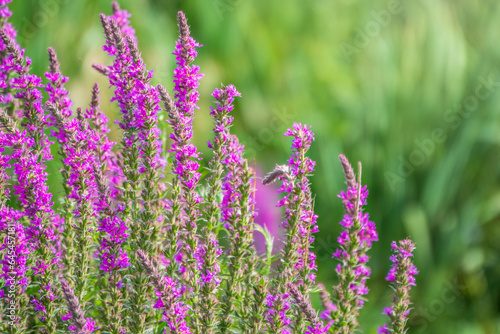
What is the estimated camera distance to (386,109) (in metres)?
7.15

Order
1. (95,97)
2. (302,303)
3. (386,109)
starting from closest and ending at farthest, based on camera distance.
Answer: (302,303), (95,97), (386,109)

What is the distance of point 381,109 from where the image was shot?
709 cm

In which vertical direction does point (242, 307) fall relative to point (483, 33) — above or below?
below

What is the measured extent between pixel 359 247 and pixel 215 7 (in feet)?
22.4

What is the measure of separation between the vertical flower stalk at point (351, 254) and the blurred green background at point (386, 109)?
3.19m

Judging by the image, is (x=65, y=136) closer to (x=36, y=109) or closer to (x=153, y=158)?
(x=36, y=109)

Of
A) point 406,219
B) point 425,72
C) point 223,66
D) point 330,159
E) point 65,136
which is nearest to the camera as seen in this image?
point 65,136

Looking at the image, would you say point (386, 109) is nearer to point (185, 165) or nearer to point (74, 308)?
point (185, 165)

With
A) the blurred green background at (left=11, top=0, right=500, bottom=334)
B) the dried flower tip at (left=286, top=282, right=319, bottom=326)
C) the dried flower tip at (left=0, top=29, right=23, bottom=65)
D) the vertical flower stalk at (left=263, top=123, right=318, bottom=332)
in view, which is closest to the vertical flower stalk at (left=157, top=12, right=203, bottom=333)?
the vertical flower stalk at (left=263, top=123, right=318, bottom=332)

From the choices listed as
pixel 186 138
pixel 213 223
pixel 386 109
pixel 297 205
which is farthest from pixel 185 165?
pixel 386 109

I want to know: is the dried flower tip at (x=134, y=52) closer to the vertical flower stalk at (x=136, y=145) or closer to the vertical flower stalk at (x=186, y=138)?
the vertical flower stalk at (x=136, y=145)

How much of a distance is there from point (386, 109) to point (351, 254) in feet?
17.7

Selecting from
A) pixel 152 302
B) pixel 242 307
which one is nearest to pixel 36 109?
pixel 152 302

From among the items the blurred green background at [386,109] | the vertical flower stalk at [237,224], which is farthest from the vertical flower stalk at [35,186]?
the blurred green background at [386,109]
